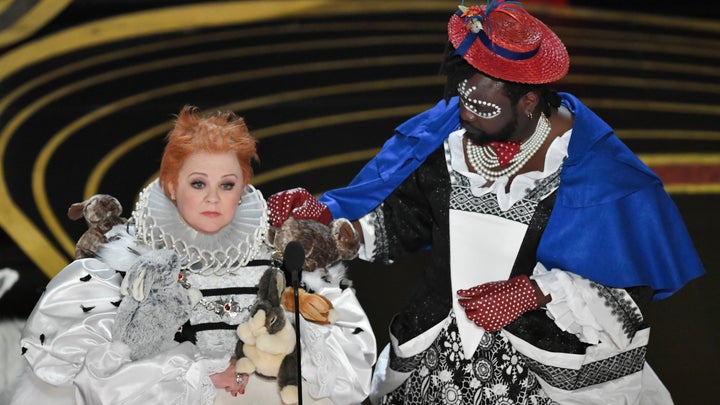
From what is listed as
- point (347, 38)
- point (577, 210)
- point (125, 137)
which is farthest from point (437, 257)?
point (347, 38)

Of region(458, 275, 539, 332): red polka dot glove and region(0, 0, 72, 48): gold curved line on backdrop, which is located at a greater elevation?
region(0, 0, 72, 48): gold curved line on backdrop

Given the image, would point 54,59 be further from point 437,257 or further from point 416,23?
point 437,257

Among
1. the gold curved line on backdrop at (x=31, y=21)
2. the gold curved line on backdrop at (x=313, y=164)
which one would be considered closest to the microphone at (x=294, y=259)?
the gold curved line on backdrop at (x=313, y=164)

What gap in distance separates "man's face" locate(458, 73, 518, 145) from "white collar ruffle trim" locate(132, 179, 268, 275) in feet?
2.61

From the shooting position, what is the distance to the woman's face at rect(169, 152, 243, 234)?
12.2ft

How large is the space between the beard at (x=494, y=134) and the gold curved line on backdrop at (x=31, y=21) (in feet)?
17.6

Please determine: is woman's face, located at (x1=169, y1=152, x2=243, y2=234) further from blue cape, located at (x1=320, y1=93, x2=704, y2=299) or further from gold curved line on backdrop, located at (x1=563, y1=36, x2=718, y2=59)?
gold curved line on backdrop, located at (x1=563, y1=36, x2=718, y2=59)

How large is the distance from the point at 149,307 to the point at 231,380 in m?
0.34

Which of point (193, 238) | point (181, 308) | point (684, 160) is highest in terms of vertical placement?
point (193, 238)

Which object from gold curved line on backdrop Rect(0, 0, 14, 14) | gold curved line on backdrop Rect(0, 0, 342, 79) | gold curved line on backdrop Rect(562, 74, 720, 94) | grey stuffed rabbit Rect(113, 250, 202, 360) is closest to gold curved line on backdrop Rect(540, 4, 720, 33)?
gold curved line on backdrop Rect(562, 74, 720, 94)

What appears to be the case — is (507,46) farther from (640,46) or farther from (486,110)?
(640,46)

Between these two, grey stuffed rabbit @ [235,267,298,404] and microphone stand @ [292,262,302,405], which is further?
grey stuffed rabbit @ [235,267,298,404]

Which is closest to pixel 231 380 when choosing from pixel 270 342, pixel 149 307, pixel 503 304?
pixel 270 342

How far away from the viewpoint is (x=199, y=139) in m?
3.72
